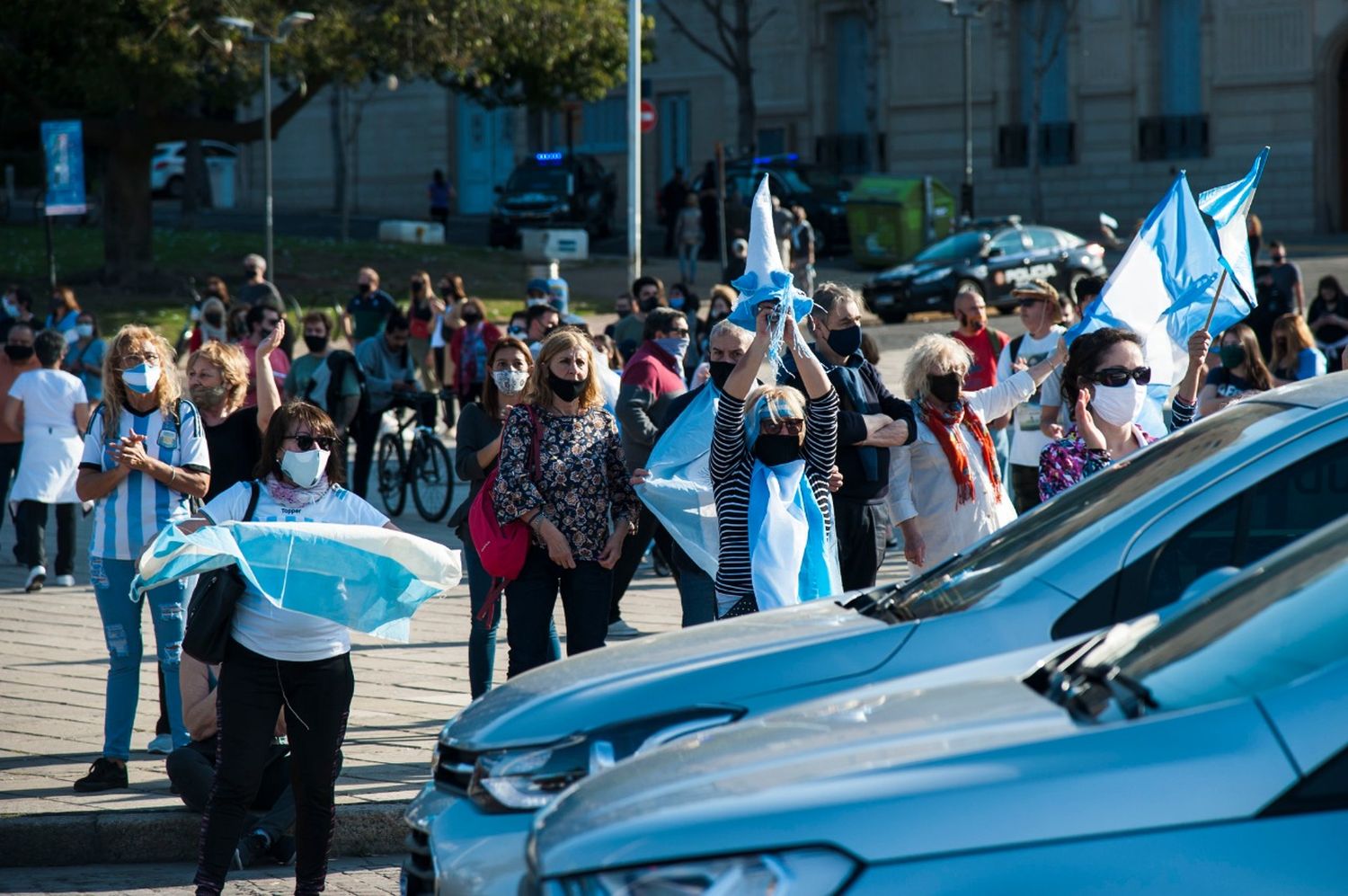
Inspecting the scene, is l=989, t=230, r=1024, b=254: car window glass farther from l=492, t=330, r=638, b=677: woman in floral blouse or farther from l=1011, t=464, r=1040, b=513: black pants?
l=492, t=330, r=638, b=677: woman in floral blouse

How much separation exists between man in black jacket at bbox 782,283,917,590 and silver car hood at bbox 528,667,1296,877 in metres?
3.85

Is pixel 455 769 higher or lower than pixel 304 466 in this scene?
lower

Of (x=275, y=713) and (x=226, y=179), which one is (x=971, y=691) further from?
(x=226, y=179)

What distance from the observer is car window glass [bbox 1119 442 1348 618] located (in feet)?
13.9

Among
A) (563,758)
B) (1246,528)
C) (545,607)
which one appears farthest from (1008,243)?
(563,758)

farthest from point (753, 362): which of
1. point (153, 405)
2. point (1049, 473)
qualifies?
point (153, 405)

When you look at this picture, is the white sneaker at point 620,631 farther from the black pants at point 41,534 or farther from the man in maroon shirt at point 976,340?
the black pants at point 41,534

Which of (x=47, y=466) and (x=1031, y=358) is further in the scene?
(x=47, y=466)

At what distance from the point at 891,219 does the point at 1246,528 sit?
29.3 metres

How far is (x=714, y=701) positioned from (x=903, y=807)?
125cm

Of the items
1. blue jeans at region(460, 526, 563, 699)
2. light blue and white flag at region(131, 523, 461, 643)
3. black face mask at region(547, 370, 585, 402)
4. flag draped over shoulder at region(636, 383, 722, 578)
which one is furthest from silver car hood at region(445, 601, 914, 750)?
blue jeans at region(460, 526, 563, 699)

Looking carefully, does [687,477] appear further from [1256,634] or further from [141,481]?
[1256,634]

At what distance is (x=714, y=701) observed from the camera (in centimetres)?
410

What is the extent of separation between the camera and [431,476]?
48.6 ft
